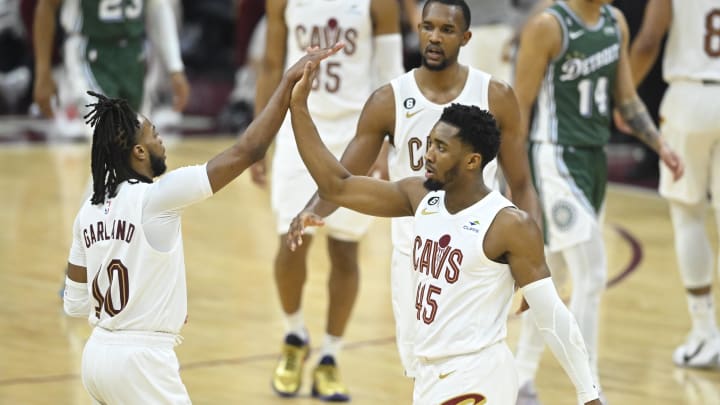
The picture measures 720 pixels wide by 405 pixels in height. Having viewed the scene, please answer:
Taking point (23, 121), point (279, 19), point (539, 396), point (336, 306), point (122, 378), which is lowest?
point (23, 121)

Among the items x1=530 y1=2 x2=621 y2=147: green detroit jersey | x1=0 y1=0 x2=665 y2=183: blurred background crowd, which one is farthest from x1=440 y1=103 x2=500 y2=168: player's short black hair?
x1=0 y1=0 x2=665 y2=183: blurred background crowd

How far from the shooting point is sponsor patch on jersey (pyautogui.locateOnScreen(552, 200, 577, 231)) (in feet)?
22.2

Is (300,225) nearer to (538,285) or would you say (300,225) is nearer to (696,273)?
(538,285)

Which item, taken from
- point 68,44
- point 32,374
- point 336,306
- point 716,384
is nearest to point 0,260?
point 68,44

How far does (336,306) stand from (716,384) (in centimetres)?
211

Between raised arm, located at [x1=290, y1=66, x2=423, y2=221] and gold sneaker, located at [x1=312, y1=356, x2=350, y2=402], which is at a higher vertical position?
raised arm, located at [x1=290, y1=66, x2=423, y2=221]

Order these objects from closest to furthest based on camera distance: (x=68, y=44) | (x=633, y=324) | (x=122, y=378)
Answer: (x=122, y=378)
(x=633, y=324)
(x=68, y=44)

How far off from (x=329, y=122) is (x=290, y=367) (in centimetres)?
126

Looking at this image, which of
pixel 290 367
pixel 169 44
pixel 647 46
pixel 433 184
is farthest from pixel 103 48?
pixel 433 184

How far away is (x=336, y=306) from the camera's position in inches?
280

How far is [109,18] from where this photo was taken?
29.0 feet

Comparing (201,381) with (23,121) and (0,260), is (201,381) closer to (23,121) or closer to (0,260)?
(0,260)

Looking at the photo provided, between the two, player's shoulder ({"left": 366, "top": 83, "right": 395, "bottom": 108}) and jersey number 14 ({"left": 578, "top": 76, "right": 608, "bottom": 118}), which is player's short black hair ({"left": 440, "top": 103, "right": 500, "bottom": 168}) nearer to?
player's shoulder ({"left": 366, "top": 83, "right": 395, "bottom": 108})

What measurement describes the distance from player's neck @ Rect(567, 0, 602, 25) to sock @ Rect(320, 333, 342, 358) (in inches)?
79.0
